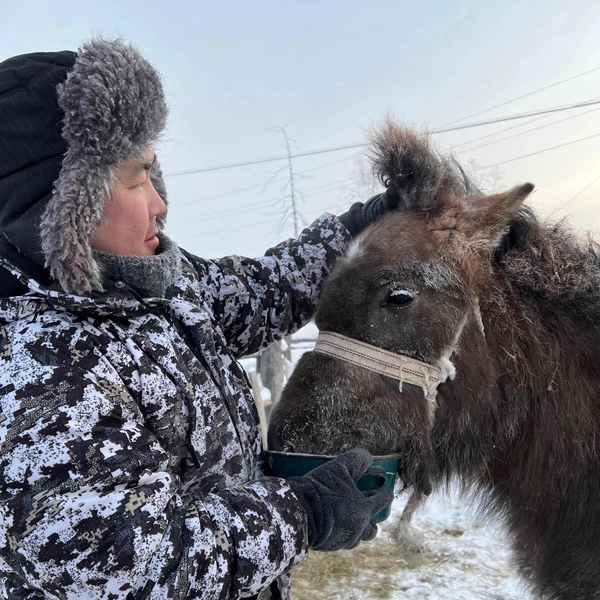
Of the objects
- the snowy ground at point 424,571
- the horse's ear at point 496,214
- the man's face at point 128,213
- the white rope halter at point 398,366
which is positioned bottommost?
the snowy ground at point 424,571

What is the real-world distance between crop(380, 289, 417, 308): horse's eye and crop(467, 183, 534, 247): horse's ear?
1.15ft

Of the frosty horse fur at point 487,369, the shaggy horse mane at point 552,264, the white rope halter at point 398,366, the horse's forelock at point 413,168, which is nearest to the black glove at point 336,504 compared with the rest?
the frosty horse fur at point 487,369

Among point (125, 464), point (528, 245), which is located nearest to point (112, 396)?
point (125, 464)

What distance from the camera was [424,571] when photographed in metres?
4.44

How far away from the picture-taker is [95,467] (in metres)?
1.19

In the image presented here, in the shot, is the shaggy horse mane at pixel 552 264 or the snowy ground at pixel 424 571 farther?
the snowy ground at pixel 424 571

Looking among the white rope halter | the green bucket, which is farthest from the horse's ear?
the green bucket

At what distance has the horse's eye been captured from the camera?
1865 mm

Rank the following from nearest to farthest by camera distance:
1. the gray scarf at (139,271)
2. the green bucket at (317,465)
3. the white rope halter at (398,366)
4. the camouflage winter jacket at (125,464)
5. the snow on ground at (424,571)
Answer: the camouflage winter jacket at (125,464), the gray scarf at (139,271), the green bucket at (317,465), the white rope halter at (398,366), the snow on ground at (424,571)

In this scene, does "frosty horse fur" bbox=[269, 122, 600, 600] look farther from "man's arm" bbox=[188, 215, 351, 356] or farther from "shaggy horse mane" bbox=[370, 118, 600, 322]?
"man's arm" bbox=[188, 215, 351, 356]

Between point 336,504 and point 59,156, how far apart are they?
124 cm

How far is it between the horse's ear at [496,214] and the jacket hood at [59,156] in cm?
127

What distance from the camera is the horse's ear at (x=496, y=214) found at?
1906mm

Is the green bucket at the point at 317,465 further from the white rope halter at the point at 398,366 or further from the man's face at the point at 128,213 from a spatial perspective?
the man's face at the point at 128,213
